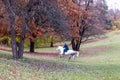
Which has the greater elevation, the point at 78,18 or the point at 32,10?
the point at 32,10

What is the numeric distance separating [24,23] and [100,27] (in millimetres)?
33720

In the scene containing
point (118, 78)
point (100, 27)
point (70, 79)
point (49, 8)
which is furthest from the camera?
point (100, 27)

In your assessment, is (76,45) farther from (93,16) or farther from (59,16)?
(59,16)

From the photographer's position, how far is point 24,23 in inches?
852

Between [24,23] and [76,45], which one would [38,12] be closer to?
[24,23]

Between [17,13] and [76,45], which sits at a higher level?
[17,13]

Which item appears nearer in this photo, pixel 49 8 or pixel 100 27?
pixel 49 8

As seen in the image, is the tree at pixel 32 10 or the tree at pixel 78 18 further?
the tree at pixel 78 18

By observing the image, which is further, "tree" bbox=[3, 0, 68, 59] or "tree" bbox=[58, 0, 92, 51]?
"tree" bbox=[58, 0, 92, 51]

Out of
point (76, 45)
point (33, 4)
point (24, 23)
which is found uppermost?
point (33, 4)

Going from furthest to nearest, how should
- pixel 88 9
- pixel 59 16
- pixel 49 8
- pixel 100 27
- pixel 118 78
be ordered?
pixel 100 27, pixel 88 9, pixel 59 16, pixel 49 8, pixel 118 78

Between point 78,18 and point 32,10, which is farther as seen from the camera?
point 78,18

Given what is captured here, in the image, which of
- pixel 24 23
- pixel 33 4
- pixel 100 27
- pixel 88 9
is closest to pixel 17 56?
pixel 24 23

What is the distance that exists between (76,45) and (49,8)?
96.6 ft
